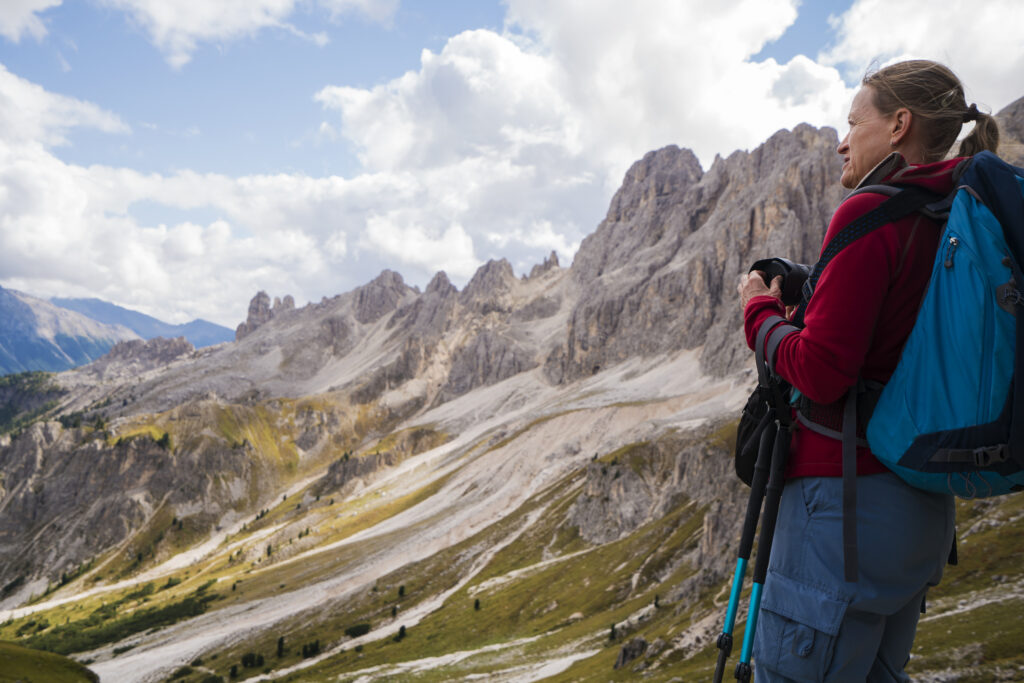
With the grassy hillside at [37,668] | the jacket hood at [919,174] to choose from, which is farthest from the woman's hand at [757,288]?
the grassy hillside at [37,668]

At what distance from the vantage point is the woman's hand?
19.5 ft

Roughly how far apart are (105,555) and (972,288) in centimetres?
23284

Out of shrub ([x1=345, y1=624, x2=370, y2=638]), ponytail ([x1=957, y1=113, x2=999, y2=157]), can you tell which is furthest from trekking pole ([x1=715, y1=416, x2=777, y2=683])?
shrub ([x1=345, y1=624, x2=370, y2=638])

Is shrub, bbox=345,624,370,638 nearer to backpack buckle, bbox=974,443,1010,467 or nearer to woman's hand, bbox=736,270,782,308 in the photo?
woman's hand, bbox=736,270,782,308

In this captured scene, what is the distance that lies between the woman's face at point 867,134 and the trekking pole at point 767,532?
7.83 feet

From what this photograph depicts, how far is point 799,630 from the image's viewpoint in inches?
191

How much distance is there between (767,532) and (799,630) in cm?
82

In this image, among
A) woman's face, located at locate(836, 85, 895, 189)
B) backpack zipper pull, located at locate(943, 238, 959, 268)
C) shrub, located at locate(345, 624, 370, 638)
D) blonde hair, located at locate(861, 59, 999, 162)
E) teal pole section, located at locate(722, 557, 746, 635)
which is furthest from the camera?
shrub, located at locate(345, 624, 370, 638)

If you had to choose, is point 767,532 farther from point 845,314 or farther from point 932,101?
point 932,101

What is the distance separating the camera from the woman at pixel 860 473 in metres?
4.71

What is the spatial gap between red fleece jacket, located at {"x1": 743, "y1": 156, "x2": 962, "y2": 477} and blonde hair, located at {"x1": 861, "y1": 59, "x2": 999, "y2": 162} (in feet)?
1.43

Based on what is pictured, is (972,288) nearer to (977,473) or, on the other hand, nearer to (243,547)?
(977,473)

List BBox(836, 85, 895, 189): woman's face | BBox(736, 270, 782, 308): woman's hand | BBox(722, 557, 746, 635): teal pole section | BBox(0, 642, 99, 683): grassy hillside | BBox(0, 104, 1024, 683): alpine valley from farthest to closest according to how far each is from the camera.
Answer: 1. BBox(0, 642, 99, 683): grassy hillside
2. BBox(0, 104, 1024, 683): alpine valley
3. BBox(736, 270, 782, 308): woman's hand
4. BBox(722, 557, 746, 635): teal pole section
5. BBox(836, 85, 895, 189): woman's face

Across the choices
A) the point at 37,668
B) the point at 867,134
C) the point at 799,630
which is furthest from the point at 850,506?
the point at 37,668
